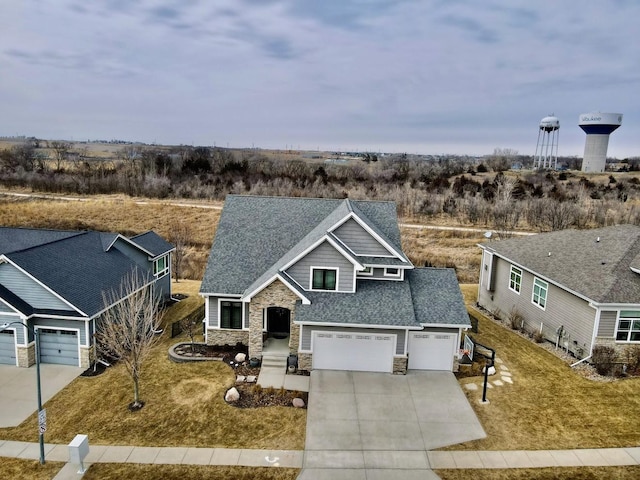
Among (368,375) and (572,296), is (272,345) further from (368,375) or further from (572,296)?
(572,296)

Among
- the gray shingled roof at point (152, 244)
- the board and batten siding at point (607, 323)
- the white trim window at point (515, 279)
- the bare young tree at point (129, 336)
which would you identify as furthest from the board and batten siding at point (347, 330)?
the gray shingled roof at point (152, 244)

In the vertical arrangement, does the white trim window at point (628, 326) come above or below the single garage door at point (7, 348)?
above

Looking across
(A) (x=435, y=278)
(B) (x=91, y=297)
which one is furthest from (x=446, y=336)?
(B) (x=91, y=297)

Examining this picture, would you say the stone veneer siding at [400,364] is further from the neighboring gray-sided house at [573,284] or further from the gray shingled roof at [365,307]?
the neighboring gray-sided house at [573,284]

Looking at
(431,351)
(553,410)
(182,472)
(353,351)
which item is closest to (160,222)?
(353,351)

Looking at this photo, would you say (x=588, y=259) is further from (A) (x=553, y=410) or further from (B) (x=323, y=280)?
(B) (x=323, y=280)
